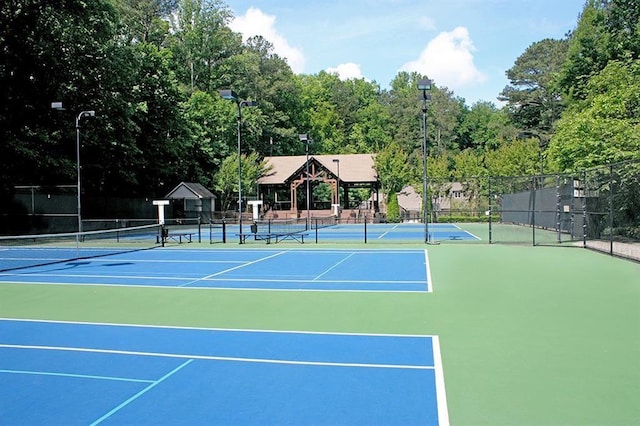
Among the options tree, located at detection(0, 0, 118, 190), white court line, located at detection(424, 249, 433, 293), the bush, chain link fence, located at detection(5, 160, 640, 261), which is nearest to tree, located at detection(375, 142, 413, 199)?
the bush

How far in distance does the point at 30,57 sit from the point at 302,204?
116 ft

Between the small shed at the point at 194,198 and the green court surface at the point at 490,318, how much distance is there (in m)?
22.0

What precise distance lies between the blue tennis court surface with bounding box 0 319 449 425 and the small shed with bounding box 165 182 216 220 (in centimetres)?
2602

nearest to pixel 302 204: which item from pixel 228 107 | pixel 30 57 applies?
pixel 228 107

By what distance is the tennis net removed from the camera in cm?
1873

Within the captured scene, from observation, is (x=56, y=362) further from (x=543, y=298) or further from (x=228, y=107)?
(x=228, y=107)

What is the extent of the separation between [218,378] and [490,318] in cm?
470

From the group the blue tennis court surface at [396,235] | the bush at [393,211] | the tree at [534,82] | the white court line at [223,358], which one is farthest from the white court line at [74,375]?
the tree at [534,82]

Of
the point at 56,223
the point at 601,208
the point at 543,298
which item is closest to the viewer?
the point at 543,298

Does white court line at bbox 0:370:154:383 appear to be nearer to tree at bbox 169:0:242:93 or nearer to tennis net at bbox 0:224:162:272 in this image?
tennis net at bbox 0:224:162:272

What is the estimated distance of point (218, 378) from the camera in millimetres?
5770

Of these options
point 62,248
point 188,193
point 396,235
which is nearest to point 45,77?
point 188,193

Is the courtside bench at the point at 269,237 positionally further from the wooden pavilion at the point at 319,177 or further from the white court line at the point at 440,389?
the wooden pavilion at the point at 319,177

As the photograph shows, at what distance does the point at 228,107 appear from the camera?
59531mm
